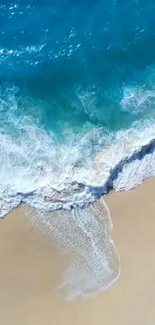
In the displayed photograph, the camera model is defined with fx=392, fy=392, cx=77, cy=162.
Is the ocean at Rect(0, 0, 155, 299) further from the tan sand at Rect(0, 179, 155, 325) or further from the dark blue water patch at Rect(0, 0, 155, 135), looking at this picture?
the tan sand at Rect(0, 179, 155, 325)

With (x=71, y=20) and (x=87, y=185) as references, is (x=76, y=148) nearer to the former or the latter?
(x=87, y=185)

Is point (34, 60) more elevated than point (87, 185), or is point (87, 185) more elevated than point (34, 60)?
point (34, 60)

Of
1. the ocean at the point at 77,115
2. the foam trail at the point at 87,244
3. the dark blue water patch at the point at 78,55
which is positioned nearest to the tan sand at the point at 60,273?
the foam trail at the point at 87,244

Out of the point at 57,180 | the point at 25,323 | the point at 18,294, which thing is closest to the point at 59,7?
the point at 57,180

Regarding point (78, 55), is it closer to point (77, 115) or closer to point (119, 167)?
point (77, 115)

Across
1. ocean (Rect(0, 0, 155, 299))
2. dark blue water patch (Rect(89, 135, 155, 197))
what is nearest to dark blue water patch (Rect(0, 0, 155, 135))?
ocean (Rect(0, 0, 155, 299))

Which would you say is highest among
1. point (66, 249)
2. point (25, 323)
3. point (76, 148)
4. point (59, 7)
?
point (59, 7)
